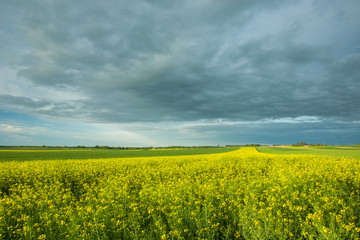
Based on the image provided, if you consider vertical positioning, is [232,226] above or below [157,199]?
below

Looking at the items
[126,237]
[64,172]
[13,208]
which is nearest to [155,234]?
[126,237]

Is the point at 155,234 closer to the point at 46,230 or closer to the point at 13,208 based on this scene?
the point at 46,230

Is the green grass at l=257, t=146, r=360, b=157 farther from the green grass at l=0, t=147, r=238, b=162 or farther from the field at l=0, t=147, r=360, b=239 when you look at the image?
the field at l=0, t=147, r=360, b=239

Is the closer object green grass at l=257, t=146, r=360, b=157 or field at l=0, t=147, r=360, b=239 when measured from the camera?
field at l=0, t=147, r=360, b=239

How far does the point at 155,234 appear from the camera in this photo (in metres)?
5.51

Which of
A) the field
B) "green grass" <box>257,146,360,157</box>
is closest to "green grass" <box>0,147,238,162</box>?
"green grass" <box>257,146,360,157</box>

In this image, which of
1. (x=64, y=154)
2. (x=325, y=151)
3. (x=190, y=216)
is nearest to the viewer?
(x=190, y=216)

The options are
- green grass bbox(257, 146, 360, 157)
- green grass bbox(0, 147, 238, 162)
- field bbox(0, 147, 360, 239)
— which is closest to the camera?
field bbox(0, 147, 360, 239)

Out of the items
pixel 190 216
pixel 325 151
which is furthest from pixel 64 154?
pixel 325 151

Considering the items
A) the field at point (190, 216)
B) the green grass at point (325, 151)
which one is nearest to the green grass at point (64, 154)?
the green grass at point (325, 151)

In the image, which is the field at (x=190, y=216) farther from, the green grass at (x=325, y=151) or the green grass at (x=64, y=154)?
the green grass at (x=325, y=151)

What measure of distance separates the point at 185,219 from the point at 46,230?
4160 mm

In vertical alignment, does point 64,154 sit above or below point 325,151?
below

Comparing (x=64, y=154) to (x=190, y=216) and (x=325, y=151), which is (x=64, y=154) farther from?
(x=325, y=151)
